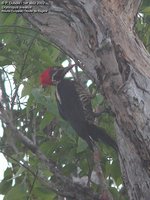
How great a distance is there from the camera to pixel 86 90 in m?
4.57

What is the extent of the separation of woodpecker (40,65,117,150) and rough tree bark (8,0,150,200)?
637 millimetres

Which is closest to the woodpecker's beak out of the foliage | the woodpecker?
the woodpecker

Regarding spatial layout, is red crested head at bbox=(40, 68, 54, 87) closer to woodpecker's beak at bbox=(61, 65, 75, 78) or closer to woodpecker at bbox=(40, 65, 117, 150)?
woodpecker at bbox=(40, 65, 117, 150)

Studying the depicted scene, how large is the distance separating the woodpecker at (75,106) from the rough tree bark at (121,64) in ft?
2.09

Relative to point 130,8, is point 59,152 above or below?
below

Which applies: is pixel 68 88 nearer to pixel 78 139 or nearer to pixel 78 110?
pixel 78 110

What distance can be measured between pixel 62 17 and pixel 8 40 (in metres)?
0.76

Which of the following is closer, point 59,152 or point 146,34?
point 59,152

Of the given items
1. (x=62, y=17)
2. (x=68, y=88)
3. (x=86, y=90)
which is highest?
(x=68, y=88)

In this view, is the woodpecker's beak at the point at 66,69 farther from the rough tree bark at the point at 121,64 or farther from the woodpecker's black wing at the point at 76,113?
the rough tree bark at the point at 121,64

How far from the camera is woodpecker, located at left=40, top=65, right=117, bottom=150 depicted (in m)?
3.90

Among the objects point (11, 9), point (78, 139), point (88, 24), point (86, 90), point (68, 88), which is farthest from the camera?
point (68, 88)

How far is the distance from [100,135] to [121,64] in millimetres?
1011

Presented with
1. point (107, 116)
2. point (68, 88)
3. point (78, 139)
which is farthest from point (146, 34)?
point (68, 88)
